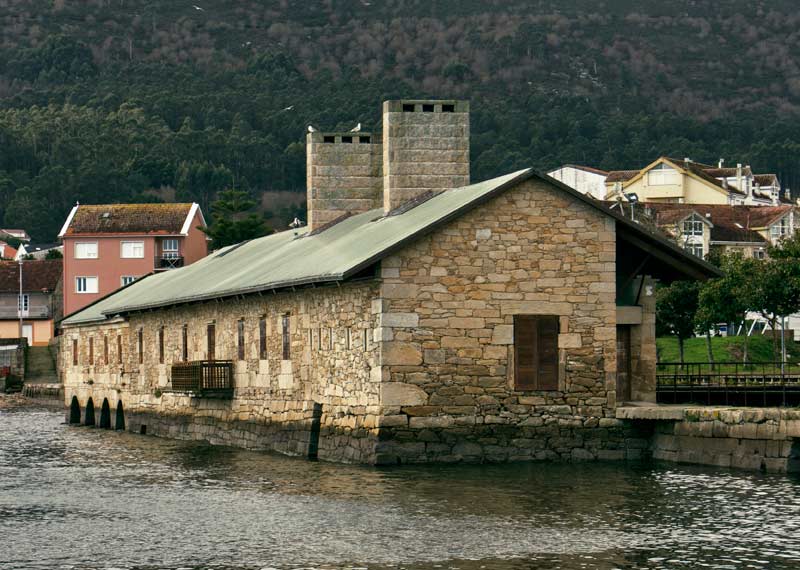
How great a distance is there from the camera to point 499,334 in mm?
35062

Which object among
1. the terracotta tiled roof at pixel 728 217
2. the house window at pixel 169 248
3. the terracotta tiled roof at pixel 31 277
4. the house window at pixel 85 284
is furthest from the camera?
the terracotta tiled roof at pixel 31 277

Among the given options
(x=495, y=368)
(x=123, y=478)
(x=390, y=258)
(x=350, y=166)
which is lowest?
(x=123, y=478)

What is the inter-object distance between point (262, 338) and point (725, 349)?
4066 cm

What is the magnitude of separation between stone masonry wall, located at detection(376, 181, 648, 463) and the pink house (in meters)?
71.8

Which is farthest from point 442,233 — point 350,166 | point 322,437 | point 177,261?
point 177,261

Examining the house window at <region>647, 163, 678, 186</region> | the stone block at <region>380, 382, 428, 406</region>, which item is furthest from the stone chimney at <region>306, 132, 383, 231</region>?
the house window at <region>647, 163, 678, 186</region>

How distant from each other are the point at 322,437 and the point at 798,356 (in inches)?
1786

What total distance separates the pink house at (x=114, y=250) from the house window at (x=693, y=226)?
100ft

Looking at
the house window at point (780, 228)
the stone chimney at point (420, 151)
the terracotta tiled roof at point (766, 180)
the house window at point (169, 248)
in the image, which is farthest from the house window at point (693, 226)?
the stone chimney at point (420, 151)

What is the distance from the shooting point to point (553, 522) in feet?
87.4

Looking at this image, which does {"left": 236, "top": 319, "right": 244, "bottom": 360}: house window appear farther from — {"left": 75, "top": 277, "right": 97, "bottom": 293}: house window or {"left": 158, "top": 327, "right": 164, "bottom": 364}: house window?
{"left": 75, "top": 277, "right": 97, "bottom": 293}: house window

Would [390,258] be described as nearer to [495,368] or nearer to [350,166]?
[495,368]

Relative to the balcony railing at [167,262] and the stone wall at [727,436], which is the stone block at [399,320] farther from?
the balcony railing at [167,262]

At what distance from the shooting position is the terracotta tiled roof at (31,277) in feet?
373
